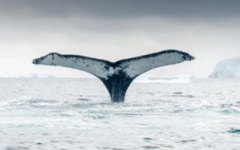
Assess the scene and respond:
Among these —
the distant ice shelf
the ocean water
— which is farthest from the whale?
the distant ice shelf

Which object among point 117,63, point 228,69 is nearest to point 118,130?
point 117,63

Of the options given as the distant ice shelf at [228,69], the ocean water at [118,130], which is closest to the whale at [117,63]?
the ocean water at [118,130]

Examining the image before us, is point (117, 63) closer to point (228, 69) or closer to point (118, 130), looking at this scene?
point (118, 130)

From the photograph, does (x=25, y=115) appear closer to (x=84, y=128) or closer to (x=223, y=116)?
(x=84, y=128)

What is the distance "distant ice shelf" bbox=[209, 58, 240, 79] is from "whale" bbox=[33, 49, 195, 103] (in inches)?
6978

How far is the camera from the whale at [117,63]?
18.0m

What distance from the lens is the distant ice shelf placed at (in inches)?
7589

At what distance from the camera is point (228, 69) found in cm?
19562

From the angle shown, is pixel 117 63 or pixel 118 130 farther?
pixel 117 63

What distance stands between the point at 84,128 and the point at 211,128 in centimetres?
342

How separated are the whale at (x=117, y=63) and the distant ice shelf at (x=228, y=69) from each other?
177236mm

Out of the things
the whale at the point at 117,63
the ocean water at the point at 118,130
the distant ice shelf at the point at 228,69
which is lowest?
the ocean water at the point at 118,130

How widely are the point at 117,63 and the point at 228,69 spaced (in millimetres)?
181850

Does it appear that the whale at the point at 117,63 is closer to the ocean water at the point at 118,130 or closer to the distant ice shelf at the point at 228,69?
the ocean water at the point at 118,130
